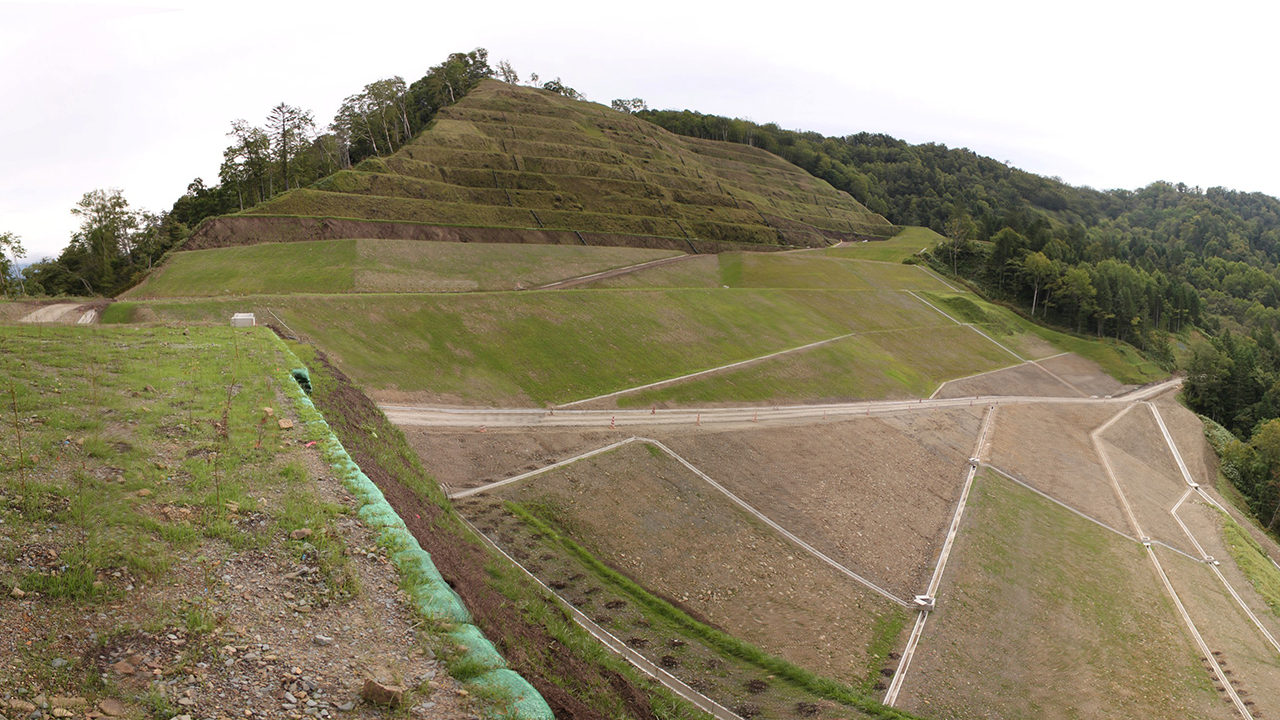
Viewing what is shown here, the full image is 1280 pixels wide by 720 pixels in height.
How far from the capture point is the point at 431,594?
12141 millimetres

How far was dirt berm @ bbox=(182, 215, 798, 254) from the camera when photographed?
63.9 metres

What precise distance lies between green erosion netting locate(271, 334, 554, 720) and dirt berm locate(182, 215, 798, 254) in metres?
56.9

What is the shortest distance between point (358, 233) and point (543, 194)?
99.2ft

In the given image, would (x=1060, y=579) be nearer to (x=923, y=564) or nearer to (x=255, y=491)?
(x=923, y=564)

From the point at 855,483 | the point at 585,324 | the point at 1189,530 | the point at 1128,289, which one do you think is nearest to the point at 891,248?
the point at 1128,289

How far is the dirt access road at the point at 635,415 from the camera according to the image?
124 ft

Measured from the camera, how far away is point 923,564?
34.1m

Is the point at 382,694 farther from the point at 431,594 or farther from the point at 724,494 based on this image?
the point at 724,494

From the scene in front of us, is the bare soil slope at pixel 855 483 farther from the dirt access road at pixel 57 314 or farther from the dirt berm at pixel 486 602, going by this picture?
the dirt access road at pixel 57 314

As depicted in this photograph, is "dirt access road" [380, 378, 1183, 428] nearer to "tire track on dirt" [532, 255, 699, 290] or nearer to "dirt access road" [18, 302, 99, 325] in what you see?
"dirt access road" [18, 302, 99, 325]

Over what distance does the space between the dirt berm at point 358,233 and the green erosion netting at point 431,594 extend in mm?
56888

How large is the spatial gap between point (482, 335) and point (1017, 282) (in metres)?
96.8

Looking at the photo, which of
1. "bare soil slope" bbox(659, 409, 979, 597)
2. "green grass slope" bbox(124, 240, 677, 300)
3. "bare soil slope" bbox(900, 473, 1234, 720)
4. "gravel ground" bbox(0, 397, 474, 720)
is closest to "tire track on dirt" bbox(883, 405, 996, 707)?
"bare soil slope" bbox(900, 473, 1234, 720)

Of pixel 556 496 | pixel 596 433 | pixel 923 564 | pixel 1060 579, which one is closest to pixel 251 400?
pixel 556 496
